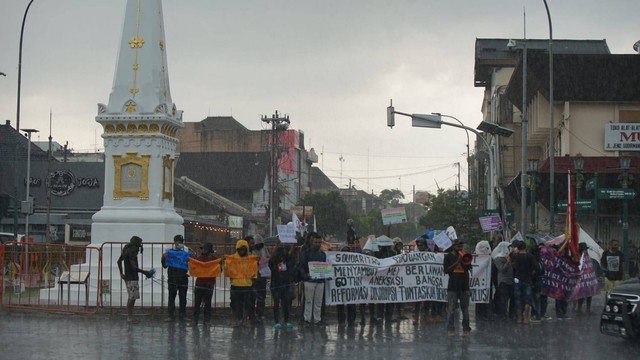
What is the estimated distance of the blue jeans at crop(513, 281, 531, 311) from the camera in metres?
19.4

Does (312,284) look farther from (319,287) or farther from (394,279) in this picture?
(394,279)

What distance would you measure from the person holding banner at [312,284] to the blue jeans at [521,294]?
13.7 ft

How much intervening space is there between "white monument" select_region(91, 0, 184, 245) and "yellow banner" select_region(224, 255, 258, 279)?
4395mm

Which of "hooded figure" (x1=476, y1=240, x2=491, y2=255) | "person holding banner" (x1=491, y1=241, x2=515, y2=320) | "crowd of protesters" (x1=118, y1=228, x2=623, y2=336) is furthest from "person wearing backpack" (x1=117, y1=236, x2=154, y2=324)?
"person holding banner" (x1=491, y1=241, x2=515, y2=320)

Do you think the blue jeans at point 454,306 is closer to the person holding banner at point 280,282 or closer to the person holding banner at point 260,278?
the person holding banner at point 280,282

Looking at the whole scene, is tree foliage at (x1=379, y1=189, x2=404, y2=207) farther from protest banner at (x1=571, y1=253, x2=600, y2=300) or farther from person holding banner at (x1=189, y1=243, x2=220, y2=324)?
person holding banner at (x1=189, y1=243, x2=220, y2=324)

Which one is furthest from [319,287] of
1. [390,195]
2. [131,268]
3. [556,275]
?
[390,195]

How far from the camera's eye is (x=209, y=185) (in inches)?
3442

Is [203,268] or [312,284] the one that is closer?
[312,284]

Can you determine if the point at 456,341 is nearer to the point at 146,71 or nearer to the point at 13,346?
the point at 13,346

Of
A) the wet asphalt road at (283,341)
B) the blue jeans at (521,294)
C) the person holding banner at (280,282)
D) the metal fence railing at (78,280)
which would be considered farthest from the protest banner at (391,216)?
the person holding banner at (280,282)

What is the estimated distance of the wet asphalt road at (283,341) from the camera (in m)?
13.9

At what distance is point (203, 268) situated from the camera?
18578 mm

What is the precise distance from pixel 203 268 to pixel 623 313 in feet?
25.5
